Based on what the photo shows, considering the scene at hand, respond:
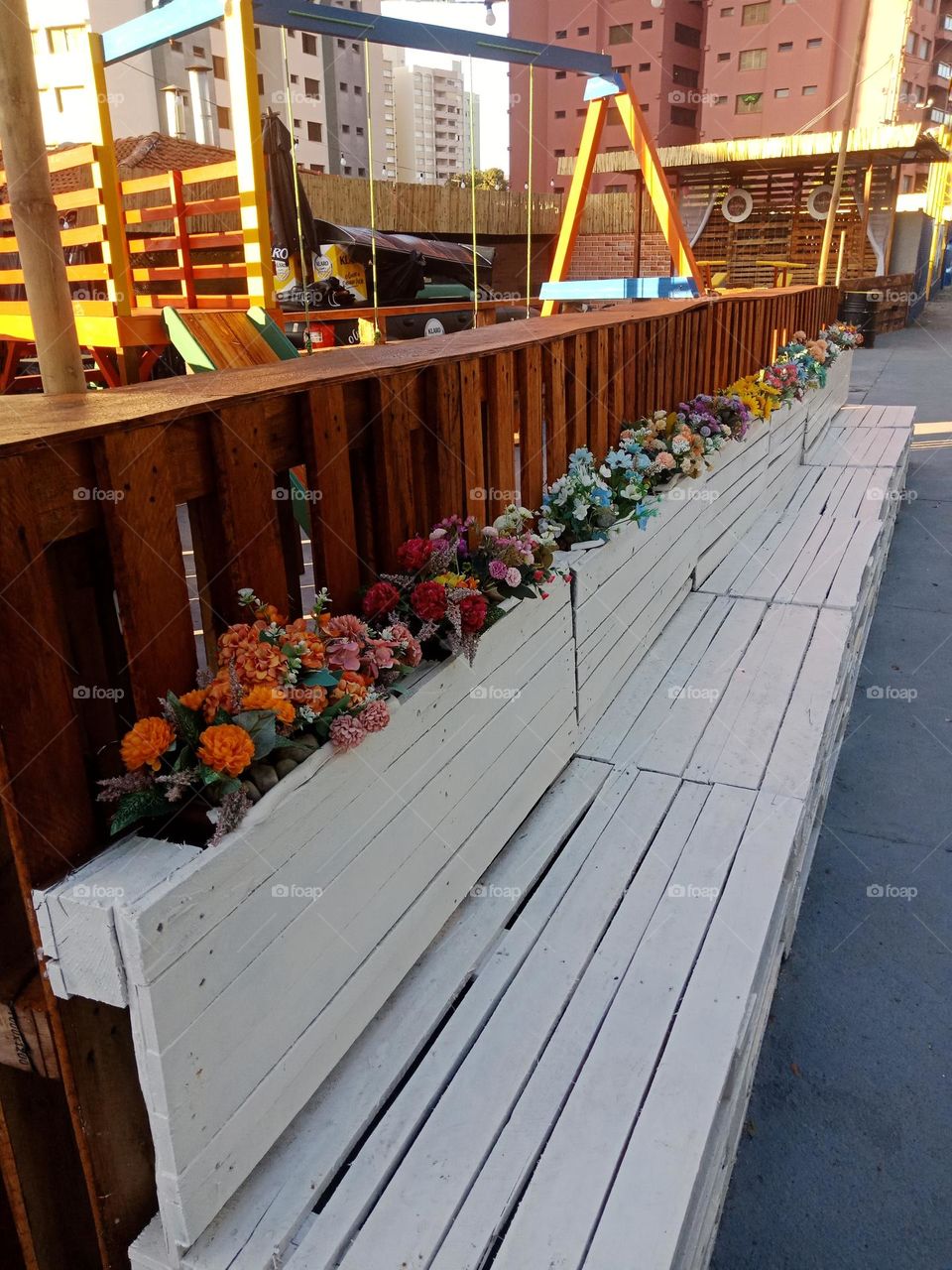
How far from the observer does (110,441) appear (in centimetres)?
158

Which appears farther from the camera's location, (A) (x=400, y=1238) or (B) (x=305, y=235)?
(B) (x=305, y=235)

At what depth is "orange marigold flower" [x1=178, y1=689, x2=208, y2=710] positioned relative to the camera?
5.68 ft

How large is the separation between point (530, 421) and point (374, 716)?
5.31ft

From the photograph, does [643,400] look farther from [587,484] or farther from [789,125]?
[789,125]

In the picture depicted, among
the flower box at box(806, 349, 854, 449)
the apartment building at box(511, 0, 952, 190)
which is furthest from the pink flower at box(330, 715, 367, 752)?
the apartment building at box(511, 0, 952, 190)

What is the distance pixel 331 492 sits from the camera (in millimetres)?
2158

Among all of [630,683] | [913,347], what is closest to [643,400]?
[630,683]

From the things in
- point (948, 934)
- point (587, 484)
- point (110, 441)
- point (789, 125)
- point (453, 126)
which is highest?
point (453, 126)

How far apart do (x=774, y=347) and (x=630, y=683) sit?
4.73m

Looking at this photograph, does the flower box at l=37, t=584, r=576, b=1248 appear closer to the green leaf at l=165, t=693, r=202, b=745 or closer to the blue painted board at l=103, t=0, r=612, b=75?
the green leaf at l=165, t=693, r=202, b=745

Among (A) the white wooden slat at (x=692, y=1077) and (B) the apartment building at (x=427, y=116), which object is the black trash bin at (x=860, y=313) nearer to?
(A) the white wooden slat at (x=692, y=1077)

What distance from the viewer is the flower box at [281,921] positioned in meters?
1.46

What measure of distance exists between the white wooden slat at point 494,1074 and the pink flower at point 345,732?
750 millimetres

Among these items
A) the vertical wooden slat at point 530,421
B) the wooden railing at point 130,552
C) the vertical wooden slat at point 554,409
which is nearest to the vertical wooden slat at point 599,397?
the vertical wooden slat at point 554,409
